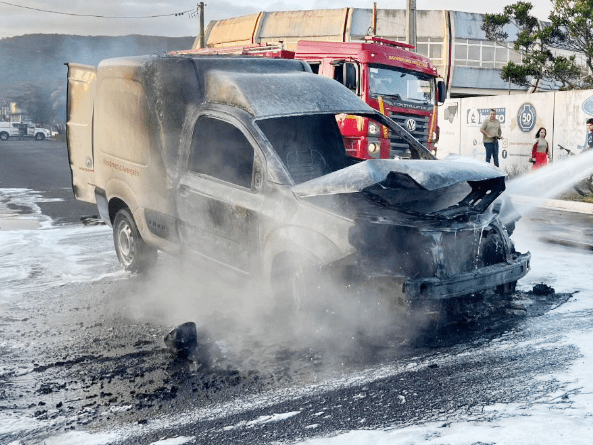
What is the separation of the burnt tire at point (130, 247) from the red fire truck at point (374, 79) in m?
6.65

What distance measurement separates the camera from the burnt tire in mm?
7398

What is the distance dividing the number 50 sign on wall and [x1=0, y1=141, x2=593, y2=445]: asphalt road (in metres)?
13.8

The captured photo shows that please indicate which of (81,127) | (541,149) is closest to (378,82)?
(541,149)

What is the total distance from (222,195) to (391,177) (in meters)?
1.55

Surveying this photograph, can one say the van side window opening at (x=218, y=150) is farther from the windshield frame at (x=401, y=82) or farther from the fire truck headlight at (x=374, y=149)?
the windshield frame at (x=401, y=82)

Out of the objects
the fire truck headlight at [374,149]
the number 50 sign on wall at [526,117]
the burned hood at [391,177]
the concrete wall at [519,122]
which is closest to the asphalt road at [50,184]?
the fire truck headlight at [374,149]

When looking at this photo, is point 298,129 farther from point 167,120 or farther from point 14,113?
point 14,113

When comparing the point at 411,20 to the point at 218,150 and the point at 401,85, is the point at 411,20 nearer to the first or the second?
the point at 401,85

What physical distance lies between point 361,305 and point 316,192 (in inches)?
34.8

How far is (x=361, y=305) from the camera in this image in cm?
503

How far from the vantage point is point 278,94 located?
6152 mm

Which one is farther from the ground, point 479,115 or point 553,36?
point 553,36

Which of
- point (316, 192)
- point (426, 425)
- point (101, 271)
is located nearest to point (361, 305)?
point (316, 192)

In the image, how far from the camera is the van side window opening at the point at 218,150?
6.19 meters
